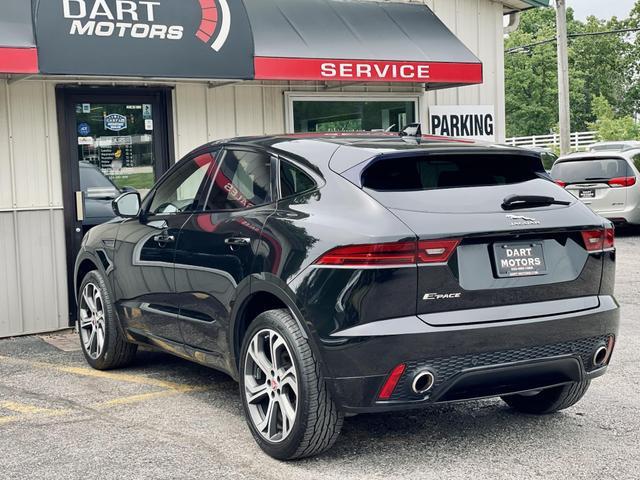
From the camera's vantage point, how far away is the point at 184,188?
6.41m

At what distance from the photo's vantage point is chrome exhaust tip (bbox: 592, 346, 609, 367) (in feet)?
16.4

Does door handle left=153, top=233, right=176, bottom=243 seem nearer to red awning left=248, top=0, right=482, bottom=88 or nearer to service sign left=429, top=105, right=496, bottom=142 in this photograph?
red awning left=248, top=0, right=482, bottom=88

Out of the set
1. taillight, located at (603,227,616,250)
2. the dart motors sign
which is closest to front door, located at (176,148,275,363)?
taillight, located at (603,227,616,250)

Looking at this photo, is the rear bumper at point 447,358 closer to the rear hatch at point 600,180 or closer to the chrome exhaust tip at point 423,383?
the chrome exhaust tip at point 423,383

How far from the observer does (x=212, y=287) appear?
218 inches

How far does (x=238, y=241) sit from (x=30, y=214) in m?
4.42

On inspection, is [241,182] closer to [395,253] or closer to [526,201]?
[395,253]

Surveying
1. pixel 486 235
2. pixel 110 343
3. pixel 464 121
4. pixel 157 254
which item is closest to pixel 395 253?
pixel 486 235

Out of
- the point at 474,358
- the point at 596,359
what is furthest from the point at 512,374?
the point at 596,359

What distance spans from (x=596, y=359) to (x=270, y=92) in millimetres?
6318

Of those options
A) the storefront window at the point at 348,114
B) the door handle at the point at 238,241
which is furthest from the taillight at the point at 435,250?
the storefront window at the point at 348,114

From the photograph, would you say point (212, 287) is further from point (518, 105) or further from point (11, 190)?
point (518, 105)

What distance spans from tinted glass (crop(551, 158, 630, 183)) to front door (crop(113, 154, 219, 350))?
12576 mm

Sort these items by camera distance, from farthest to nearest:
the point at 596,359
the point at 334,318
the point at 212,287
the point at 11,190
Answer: the point at 11,190
the point at 212,287
the point at 596,359
the point at 334,318
